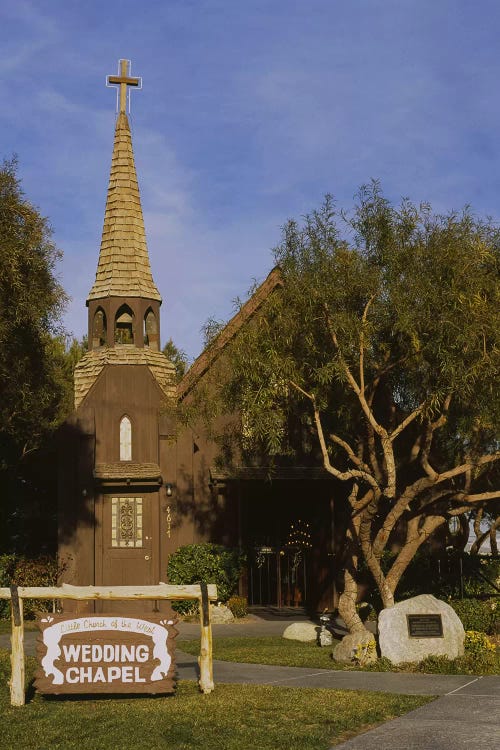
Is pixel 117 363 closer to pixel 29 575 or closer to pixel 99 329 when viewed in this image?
pixel 99 329

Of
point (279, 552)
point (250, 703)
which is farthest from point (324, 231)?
point (279, 552)

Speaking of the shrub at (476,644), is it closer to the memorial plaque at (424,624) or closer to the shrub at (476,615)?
the memorial plaque at (424,624)

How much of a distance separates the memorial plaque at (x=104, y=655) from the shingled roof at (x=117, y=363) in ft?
44.7

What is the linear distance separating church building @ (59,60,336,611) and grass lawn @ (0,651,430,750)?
1167cm

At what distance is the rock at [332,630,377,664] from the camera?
1445 centimetres

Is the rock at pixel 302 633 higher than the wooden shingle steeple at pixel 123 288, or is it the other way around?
the wooden shingle steeple at pixel 123 288

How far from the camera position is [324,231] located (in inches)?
666

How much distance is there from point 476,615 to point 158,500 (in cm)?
996

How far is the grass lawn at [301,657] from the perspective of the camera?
549 inches

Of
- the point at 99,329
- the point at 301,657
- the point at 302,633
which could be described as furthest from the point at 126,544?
the point at 301,657

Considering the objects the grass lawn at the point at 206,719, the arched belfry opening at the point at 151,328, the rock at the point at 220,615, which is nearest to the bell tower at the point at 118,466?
the arched belfry opening at the point at 151,328

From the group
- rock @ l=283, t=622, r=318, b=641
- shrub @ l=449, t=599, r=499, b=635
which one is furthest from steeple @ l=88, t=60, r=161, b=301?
shrub @ l=449, t=599, r=499, b=635

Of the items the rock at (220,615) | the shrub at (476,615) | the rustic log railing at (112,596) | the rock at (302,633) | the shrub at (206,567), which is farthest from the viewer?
the shrub at (206,567)

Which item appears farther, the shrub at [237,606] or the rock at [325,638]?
the shrub at [237,606]
